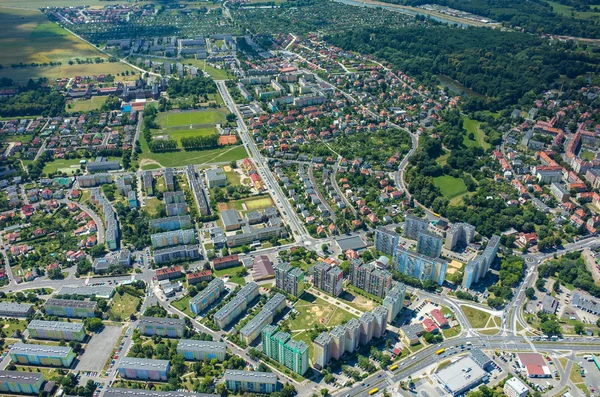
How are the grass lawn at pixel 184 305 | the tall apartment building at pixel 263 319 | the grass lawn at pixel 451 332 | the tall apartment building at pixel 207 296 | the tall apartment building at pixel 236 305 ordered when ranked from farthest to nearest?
1. the grass lawn at pixel 184 305
2. the tall apartment building at pixel 207 296
3. the tall apartment building at pixel 236 305
4. the grass lawn at pixel 451 332
5. the tall apartment building at pixel 263 319

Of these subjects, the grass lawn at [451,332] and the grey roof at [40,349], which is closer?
the grey roof at [40,349]

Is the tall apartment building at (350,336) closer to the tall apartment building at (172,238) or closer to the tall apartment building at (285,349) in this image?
the tall apartment building at (285,349)

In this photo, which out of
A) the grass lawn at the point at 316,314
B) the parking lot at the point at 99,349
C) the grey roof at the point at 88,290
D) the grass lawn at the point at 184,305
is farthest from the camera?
the grey roof at the point at 88,290

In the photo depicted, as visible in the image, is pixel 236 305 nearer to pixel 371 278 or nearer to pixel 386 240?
pixel 371 278

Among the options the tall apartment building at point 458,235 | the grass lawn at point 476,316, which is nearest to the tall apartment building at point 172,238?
the tall apartment building at point 458,235

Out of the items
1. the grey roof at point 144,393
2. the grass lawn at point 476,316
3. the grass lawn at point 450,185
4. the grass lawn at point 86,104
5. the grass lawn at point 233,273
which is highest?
the grass lawn at point 86,104

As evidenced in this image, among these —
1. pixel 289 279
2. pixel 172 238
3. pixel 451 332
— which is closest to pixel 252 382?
pixel 289 279

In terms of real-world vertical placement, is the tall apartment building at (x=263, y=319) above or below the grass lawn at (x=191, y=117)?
below

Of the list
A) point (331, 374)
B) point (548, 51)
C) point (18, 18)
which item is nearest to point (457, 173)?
point (331, 374)
